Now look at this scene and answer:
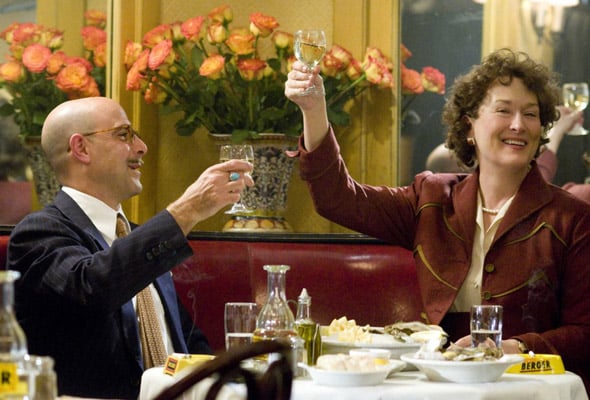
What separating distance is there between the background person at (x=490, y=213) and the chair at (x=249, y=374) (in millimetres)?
1598

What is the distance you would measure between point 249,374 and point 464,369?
96cm

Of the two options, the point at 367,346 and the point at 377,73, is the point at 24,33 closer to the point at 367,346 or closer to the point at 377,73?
the point at 377,73

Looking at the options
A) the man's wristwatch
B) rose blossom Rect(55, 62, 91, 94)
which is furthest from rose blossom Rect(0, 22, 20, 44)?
the man's wristwatch

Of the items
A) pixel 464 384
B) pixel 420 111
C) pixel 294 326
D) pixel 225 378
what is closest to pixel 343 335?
pixel 294 326

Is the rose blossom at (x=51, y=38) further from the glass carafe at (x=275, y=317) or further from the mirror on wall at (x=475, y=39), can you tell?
the glass carafe at (x=275, y=317)

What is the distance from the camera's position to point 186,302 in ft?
11.4

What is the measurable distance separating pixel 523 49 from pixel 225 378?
290 centimetres

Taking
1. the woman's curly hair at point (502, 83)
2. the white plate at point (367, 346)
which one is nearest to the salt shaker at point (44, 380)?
the white plate at point (367, 346)

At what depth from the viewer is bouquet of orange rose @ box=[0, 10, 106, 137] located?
3721 millimetres

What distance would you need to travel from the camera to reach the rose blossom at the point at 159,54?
358cm

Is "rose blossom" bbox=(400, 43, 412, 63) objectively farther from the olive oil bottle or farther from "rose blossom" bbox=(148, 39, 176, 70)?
the olive oil bottle

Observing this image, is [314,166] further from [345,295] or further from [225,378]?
[225,378]

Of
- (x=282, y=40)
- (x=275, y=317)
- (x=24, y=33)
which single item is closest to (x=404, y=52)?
(x=282, y=40)

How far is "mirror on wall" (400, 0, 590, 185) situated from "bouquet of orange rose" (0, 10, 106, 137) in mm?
1097
